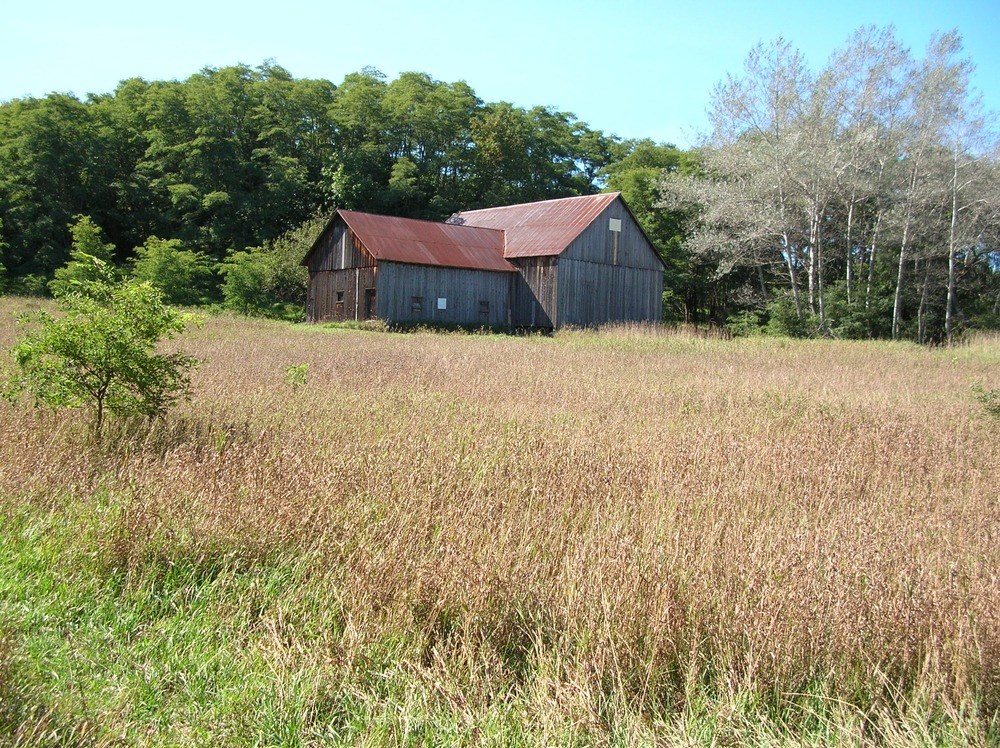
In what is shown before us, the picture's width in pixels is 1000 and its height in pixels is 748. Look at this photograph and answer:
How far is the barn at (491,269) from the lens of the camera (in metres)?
31.5

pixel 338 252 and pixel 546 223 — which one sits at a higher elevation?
pixel 546 223

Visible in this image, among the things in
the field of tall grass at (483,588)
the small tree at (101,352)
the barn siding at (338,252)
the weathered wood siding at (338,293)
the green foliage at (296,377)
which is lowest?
the field of tall grass at (483,588)

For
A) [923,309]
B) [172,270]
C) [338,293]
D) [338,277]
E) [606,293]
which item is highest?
[172,270]

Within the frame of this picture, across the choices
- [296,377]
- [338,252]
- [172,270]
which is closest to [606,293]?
[338,252]

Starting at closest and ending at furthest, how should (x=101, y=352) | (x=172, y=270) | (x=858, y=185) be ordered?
(x=101, y=352), (x=858, y=185), (x=172, y=270)

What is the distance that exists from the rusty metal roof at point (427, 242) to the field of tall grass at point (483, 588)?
25.0 meters

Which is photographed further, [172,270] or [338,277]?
[172,270]

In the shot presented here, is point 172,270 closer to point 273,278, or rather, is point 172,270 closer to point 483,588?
point 273,278

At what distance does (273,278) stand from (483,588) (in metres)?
39.5

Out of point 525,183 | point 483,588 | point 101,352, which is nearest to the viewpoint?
point 483,588

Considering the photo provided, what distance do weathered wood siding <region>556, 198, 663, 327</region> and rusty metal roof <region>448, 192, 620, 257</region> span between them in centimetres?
39

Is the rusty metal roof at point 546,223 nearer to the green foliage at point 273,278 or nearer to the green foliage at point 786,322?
the green foliage at point 786,322

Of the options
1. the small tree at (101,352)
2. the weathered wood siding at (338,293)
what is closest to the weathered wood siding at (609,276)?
the weathered wood siding at (338,293)

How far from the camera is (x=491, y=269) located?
110ft
